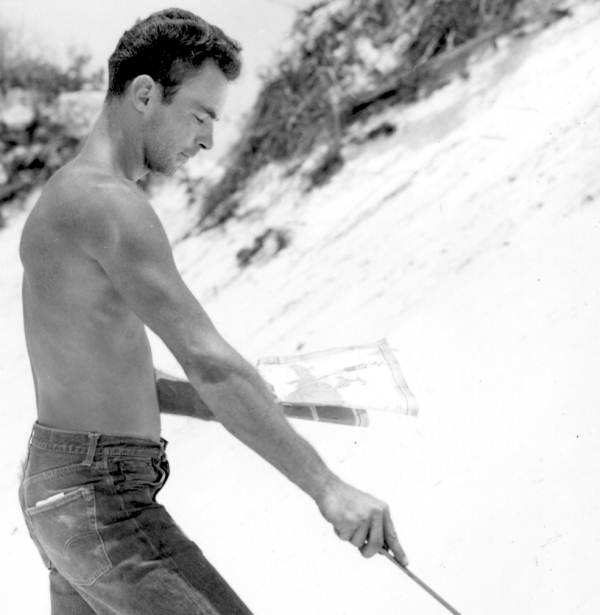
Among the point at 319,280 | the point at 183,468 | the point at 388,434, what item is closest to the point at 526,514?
the point at 388,434

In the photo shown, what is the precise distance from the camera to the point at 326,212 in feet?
12.4

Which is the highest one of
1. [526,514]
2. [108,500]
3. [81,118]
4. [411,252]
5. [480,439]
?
[81,118]

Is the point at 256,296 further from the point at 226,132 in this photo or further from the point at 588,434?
the point at 588,434

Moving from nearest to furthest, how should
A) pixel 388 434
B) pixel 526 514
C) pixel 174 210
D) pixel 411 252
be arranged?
1. pixel 526 514
2. pixel 388 434
3. pixel 411 252
4. pixel 174 210

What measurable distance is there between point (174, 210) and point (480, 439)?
221 centimetres

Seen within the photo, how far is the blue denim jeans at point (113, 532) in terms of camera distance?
4.58 ft

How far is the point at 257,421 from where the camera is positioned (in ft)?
4.38

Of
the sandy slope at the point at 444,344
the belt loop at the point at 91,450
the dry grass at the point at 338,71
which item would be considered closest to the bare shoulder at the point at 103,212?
the belt loop at the point at 91,450

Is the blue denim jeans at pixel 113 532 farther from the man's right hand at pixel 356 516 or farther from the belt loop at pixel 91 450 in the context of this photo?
the man's right hand at pixel 356 516

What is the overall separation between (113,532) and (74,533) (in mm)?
56

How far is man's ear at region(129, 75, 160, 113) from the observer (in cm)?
151

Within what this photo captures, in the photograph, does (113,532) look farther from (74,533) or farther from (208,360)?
(208,360)

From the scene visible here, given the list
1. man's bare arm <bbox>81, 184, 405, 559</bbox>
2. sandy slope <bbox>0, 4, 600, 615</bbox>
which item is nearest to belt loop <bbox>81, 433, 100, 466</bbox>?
man's bare arm <bbox>81, 184, 405, 559</bbox>

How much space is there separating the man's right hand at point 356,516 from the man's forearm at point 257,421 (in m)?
0.02
